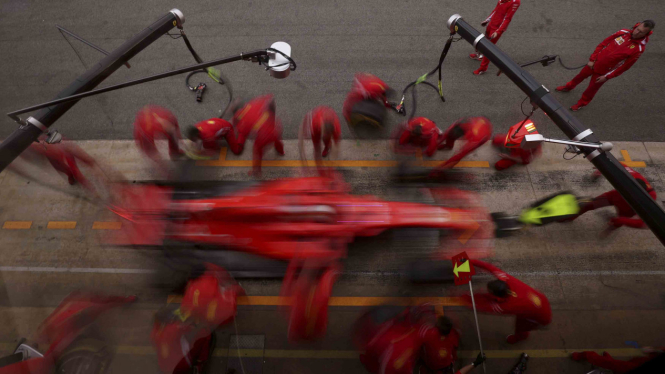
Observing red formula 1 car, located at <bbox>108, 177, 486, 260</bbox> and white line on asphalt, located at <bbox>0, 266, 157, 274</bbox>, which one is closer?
red formula 1 car, located at <bbox>108, 177, 486, 260</bbox>

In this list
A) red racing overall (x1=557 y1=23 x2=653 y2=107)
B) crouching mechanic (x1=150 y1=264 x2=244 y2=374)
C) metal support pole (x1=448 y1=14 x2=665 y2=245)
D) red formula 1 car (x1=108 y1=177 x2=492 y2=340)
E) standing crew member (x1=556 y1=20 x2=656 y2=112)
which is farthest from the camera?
red racing overall (x1=557 y1=23 x2=653 y2=107)

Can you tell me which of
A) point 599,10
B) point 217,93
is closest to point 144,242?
point 217,93

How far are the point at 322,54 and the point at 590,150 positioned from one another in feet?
21.2

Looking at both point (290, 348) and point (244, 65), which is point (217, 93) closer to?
point (244, 65)

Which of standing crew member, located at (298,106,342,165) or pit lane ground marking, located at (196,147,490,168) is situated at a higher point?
standing crew member, located at (298,106,342,165)

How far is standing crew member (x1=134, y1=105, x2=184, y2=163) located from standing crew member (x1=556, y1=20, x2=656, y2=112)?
25.8 feet

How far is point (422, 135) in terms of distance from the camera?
5.66 meters

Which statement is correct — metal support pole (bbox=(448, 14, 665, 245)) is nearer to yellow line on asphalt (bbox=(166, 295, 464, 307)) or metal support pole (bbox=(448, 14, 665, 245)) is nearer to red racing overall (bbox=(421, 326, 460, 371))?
red racing overall (bbox=(421, 326, 460, 371))

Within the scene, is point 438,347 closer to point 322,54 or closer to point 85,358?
point 85,358

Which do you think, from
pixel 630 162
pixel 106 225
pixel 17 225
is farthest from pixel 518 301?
pixel 17 225

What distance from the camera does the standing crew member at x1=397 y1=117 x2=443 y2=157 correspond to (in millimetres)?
5625

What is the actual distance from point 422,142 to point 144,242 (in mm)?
4626

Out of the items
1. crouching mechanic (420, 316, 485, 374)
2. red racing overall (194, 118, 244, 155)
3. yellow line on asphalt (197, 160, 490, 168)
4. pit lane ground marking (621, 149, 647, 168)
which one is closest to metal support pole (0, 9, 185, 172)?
red racing overall (194, 118, 244, 155)

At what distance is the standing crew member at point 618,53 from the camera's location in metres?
5.95
